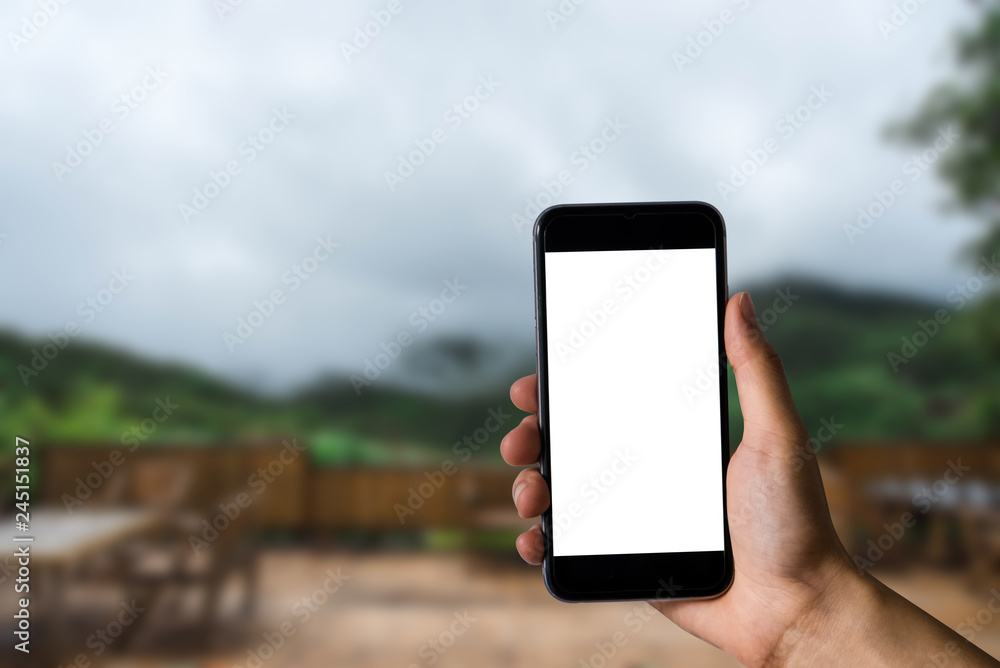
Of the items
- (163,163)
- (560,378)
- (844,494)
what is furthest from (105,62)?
(844,494)

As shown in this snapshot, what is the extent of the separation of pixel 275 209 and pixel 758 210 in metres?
1.24

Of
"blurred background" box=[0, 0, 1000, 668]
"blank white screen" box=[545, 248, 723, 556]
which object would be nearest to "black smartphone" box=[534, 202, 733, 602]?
"blank white screen" box=[545, 248, 723, 556]

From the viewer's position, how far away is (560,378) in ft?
2.10

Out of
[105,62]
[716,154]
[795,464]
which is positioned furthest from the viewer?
[716,154]

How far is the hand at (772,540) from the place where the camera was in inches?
23.8

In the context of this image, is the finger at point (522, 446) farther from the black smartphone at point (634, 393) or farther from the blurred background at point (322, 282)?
the blurred background at point (322, 282)

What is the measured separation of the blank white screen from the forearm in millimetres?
101

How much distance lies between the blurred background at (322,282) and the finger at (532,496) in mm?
1200

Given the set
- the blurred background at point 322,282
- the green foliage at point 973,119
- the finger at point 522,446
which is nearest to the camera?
the finger at point 522,446

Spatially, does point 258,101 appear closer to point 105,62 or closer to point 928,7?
point 105,62

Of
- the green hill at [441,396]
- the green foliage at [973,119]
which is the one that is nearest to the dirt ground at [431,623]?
the green hill at [441,396]

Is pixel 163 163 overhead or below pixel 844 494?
overhead

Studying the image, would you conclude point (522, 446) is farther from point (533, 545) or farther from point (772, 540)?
point (772, 540)

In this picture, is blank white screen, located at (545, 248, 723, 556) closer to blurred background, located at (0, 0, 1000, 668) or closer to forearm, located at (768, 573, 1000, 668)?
forearm, located at (768, 573, 1000, 668)
